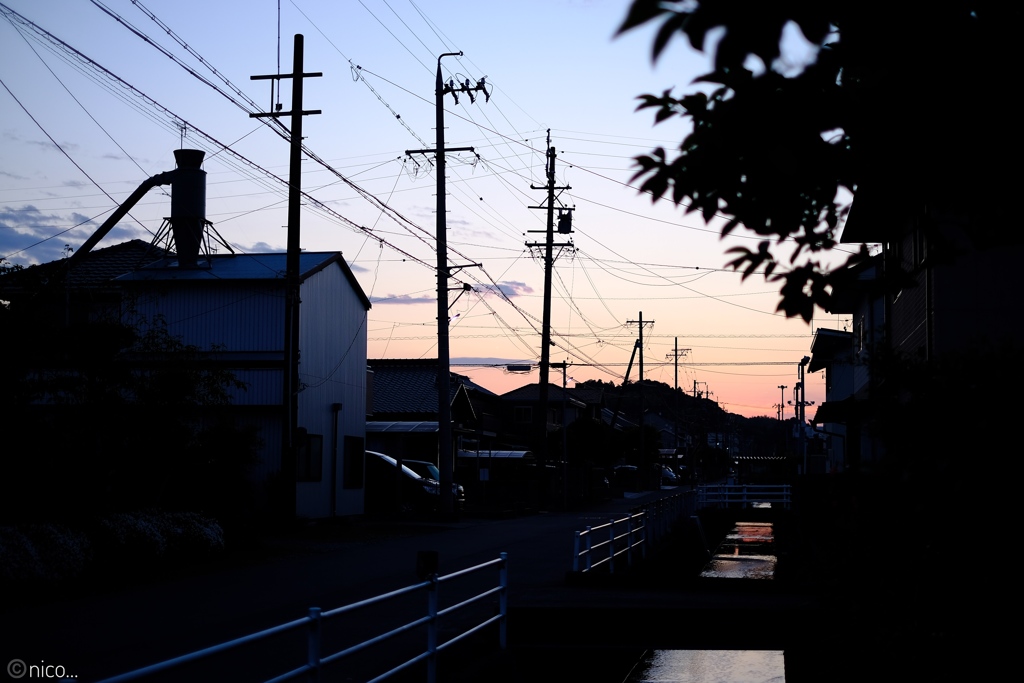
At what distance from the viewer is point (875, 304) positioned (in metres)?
25.6

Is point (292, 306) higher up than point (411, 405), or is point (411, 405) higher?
point (292, 306)

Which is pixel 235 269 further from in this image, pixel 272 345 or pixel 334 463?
pixel 334 463

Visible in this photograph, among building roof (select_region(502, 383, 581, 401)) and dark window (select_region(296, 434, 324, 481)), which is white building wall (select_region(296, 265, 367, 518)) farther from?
building roof (select_region(502, 383, 581, 401))

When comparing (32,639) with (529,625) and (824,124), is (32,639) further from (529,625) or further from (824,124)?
(824,124)

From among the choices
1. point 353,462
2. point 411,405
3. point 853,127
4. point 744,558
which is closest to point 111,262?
point 353,462

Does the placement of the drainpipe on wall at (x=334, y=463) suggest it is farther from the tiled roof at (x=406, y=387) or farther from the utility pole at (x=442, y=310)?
the tiled roof at (x=406, y=387)

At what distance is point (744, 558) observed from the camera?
2800 cm

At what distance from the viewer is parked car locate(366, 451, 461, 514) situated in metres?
38.3

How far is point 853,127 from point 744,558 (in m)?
25.4

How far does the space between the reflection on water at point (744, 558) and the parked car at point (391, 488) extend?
34.5 feet

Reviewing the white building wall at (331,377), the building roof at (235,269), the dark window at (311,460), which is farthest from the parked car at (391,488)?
the building roof at (235,269)

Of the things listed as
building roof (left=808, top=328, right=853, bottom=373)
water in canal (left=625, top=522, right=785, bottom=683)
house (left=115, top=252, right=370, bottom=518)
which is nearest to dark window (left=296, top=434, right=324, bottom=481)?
house (left=115, top=252, right=370, bottom=518)

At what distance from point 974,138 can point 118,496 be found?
18971 millimetres

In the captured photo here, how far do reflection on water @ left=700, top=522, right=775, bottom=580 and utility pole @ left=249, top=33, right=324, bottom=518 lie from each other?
966 cm
